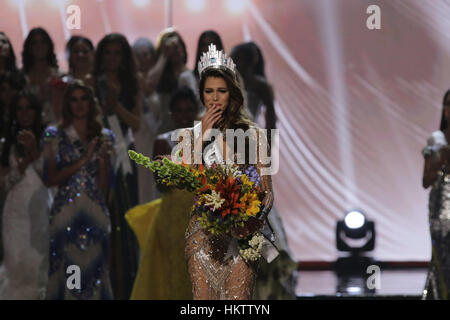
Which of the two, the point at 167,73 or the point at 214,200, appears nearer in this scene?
the point at 214,200

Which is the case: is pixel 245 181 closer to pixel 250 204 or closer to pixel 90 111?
pixel 250 204

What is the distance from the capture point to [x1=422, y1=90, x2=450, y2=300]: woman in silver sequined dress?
6511 millimetres

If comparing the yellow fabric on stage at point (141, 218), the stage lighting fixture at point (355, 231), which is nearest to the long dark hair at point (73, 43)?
the yellow fabric on stage at point (141, 218)

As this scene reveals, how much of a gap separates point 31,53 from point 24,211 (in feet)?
3.97

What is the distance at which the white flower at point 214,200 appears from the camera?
13.3ft

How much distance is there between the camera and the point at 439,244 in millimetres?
6574

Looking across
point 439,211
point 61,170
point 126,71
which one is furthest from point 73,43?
point 439,211

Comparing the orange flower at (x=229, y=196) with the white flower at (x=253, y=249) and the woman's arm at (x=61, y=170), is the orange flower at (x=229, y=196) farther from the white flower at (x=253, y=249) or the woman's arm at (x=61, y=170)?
the woman's arm at (x=61, y=170)

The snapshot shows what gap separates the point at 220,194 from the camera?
4.10 meters

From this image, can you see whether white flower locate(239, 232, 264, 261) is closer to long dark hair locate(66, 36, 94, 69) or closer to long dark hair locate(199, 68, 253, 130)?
long dark hair locate(199, 68, 253, 130)

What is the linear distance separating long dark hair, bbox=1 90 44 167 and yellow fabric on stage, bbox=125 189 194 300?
99 cm

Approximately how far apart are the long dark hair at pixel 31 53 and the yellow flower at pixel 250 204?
3.73 meters
